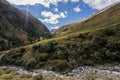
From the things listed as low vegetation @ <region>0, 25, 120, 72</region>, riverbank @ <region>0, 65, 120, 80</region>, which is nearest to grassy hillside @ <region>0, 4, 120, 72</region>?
low vegetation @ <region>0, 25, 120, 72</region>

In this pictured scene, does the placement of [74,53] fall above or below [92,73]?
above

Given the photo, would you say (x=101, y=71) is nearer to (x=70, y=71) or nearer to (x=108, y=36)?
(x=70, y=71)

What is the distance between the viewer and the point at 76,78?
41844mm

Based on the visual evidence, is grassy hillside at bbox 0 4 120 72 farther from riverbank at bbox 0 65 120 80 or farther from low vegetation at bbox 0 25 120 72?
riverbank at bbox 0 65 120 80

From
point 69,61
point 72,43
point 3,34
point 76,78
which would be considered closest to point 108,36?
point 72,43

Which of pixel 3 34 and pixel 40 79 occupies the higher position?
pixel 3 34

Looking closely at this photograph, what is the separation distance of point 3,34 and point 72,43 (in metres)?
142

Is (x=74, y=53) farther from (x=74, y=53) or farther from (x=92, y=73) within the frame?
(x=92, y=73)

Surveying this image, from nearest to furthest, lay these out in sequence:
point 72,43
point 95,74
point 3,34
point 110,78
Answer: point 110,78 < point 95,74 < point 72,43 < point 3,34

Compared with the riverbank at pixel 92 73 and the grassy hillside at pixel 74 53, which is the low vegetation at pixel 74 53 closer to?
the grassy hillside at pixel 74 53

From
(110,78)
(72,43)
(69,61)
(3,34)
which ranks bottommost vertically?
(110,78)

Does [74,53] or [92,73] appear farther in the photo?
[74,53]

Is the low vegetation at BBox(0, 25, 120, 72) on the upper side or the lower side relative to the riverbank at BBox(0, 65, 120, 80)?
upper

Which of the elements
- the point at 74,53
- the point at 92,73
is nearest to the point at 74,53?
the point at 74,53
